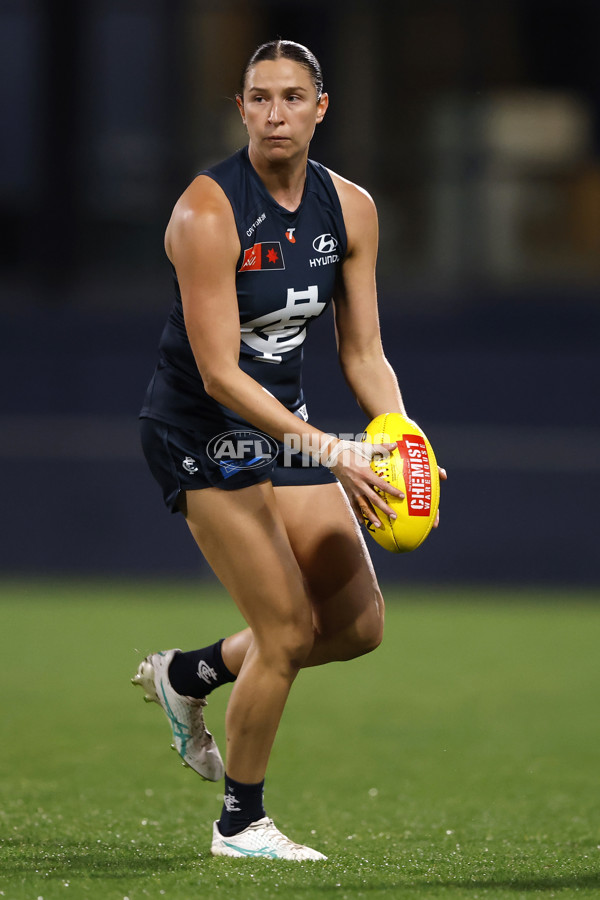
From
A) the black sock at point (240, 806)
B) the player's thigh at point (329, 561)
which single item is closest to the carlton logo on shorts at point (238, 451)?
the player's thigh at point (329, 561)

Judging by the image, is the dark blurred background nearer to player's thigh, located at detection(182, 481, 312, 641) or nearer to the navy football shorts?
the navy football shorts

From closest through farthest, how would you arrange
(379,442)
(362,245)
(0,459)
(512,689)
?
(379,442) → (362,245) → (512,689) → (0,459)

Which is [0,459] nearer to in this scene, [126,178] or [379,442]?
[126,178]

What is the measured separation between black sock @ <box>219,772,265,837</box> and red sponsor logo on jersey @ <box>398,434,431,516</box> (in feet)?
2.82

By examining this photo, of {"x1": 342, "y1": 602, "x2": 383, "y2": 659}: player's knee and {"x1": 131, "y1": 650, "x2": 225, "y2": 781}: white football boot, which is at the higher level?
{"x1": 342, "y1": 602, "x2": 383, "y2": 659}: player's knee

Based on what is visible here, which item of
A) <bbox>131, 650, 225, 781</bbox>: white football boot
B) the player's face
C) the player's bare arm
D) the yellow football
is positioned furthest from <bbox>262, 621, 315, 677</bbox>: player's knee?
the player's face

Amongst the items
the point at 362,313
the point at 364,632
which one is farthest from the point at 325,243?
the point at 364,632

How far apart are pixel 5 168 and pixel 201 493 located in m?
8.18

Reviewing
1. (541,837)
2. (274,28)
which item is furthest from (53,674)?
(274,28)

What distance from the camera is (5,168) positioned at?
10984 millimetres

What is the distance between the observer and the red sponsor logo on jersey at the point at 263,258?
11.1 ft

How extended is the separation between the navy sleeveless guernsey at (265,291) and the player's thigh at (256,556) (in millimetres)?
205

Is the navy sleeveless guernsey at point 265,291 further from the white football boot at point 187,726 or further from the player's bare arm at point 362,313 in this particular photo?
the white football boot at point 187,726

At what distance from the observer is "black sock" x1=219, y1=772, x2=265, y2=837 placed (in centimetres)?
351
